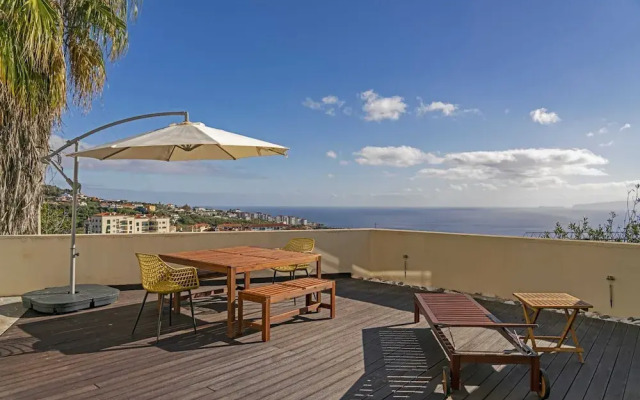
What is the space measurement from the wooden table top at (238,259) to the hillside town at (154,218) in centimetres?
205

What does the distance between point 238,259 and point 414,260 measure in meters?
3.29

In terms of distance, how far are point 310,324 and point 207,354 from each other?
1257mm

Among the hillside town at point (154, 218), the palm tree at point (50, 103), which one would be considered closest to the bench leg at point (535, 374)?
the hillside town at point (154, 218)

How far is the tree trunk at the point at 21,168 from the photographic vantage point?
621cm

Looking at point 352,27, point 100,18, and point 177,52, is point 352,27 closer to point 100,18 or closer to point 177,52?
point 177,52

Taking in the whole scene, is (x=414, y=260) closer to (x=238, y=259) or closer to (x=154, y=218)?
(x=238, y=259)

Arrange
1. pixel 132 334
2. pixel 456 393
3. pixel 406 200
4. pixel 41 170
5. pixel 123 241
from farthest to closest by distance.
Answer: pixel 406 200 → pixel 41 170 → pixel 123 241 → pixel 132 334 → pixel 456 393

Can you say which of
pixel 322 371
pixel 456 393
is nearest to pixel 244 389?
pixel 322 371

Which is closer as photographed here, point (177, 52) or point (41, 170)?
point (41, 170)

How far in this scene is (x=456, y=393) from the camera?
266cm

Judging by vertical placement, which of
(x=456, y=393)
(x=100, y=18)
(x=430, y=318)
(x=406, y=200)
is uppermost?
(x=100, y=18)

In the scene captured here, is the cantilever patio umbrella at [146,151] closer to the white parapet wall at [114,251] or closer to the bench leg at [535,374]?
the white parapet wall at [114,251]

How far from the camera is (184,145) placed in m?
4.94

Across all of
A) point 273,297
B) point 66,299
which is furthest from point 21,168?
point 273,297
